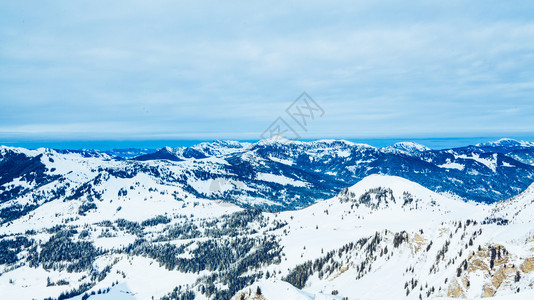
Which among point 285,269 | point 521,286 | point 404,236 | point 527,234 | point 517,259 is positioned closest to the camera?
point 521,286

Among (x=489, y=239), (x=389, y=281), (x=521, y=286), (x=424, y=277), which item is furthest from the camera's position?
(x=389, y=281)

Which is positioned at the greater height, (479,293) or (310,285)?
(479,293)

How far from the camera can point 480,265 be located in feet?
258

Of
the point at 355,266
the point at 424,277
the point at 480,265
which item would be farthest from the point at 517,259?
the point at 355,266

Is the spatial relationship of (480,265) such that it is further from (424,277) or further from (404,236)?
(404,236)

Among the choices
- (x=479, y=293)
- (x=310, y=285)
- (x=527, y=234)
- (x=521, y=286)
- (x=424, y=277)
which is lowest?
(x=310, y=285)

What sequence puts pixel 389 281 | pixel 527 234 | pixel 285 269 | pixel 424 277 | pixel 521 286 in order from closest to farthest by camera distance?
pixel 521 286 < pixel 527 234 < pixel 424 277 < pixel 389 281 < pixel 285 269

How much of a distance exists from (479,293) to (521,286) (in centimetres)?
1101

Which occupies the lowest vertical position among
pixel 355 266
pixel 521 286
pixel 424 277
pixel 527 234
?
pixel 355 266

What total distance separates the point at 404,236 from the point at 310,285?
4787 centimetres

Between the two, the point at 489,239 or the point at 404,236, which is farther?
the point at 404,236

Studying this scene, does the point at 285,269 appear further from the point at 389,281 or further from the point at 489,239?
the point at 489,239

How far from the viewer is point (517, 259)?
71.1 metres

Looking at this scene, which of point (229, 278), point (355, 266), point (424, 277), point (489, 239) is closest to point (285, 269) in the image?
point (229, 278)
